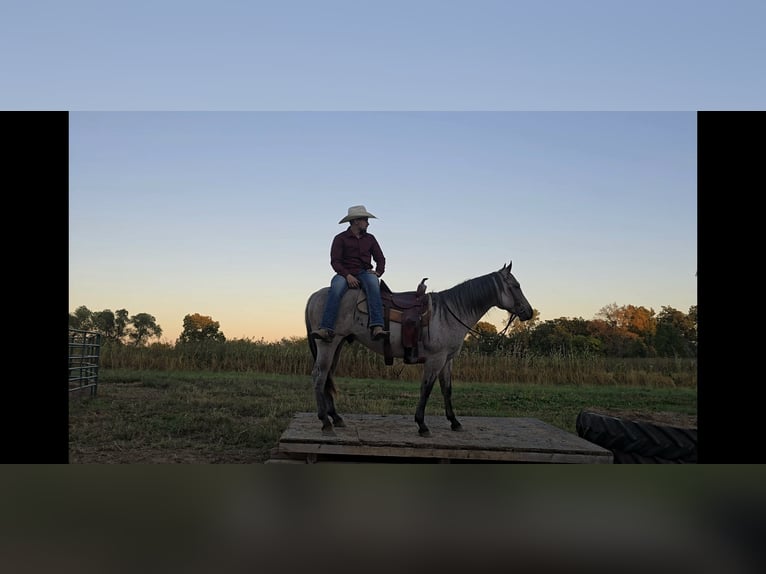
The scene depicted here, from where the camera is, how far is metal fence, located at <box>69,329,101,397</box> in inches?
459

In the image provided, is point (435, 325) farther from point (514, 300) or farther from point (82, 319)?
point (82, 319)

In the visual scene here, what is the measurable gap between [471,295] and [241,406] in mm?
4642

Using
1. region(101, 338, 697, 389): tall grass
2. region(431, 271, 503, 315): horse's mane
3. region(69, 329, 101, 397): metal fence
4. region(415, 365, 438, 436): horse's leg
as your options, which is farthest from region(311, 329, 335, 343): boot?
region(69, 329, 101, 397): metal fence

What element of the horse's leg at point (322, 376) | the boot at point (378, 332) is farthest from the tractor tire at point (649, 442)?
the horse's leg at point (322, 376)

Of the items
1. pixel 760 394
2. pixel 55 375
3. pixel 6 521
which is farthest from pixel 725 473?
pixel 55 375

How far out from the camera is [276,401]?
11539mm

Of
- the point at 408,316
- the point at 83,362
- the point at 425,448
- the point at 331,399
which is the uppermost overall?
the point at 408,316

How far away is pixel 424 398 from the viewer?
306 inches

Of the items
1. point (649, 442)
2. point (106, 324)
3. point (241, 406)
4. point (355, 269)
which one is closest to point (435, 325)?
point (355, 269)

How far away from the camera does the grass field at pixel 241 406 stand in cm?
881

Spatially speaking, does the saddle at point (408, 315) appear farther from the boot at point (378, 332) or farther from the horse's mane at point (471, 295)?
the horse's mane at point (471, 295)

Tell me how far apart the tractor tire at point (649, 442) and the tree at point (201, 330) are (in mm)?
8607

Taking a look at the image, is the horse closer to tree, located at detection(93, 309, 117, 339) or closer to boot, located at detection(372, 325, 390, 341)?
boot, located at detection(372, 325, 390, 341)

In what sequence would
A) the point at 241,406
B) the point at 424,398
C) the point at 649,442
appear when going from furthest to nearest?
the point at 241,406 → the point at 424,398 → the point at 649,442
